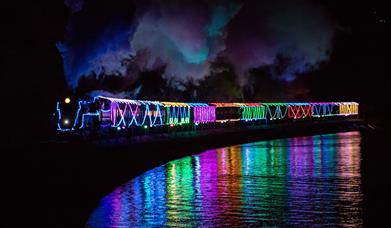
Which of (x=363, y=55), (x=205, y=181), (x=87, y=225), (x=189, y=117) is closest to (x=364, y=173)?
(x=205, y=181)

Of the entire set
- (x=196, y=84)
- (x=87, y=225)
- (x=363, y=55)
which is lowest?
(x=87, y=225)

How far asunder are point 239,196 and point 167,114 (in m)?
27.8

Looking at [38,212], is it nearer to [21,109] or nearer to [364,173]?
[364,173]

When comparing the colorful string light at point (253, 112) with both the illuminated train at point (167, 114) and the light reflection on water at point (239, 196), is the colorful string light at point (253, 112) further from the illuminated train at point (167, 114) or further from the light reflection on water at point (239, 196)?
the light reflection on water at point (239, 196)

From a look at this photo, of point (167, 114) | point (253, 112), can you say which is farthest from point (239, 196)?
point (253, 112)

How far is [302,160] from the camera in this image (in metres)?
23.9

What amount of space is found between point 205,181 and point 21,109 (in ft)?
75.6

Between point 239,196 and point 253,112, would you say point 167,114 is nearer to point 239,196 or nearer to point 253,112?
point 253,112

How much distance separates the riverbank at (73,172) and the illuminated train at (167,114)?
2.59 metres

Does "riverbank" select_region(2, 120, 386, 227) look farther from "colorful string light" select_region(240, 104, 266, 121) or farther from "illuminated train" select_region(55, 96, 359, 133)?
"colorful string light" select_region(240, 104, 266, 121)

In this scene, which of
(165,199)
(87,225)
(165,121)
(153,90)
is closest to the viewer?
(87,225)

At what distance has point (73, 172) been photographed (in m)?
17.0

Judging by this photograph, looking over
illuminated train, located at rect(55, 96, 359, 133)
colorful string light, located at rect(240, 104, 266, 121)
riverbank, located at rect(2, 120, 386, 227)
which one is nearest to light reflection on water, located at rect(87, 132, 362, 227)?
riverbank, located at rect(2, 120, 386, 227)

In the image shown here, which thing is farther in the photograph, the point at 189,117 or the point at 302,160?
the point at 189,117
